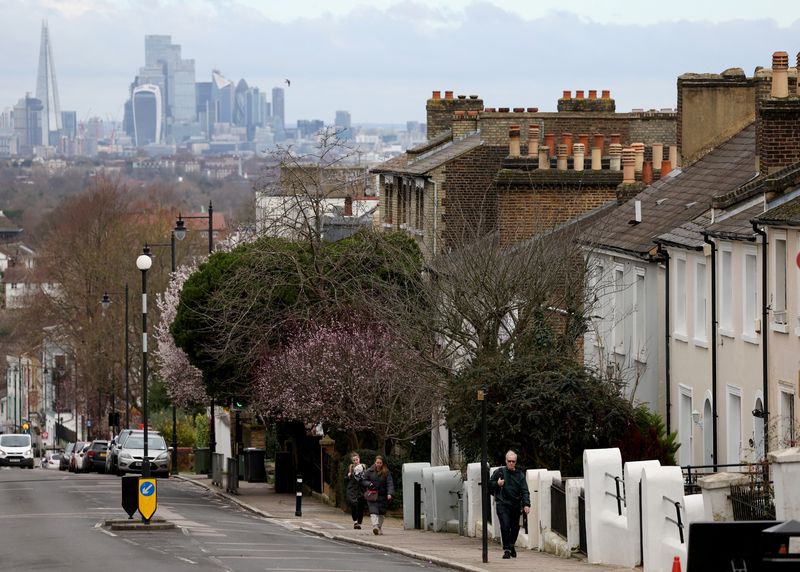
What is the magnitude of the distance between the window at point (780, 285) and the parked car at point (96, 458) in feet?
127

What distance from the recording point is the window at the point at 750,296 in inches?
1142

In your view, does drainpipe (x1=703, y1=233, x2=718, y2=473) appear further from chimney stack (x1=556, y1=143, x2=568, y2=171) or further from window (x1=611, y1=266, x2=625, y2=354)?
chimney stack (x1=556, y1=143, x2=568, y2=171)

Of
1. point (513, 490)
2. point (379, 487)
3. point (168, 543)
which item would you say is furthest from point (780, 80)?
point (168, 543)

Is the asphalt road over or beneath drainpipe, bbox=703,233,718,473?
beneath

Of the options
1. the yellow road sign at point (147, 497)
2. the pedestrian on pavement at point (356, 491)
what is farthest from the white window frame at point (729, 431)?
the yellow road sign at point (147, 497)

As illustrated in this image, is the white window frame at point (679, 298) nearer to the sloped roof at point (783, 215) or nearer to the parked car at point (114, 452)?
Answer: the sloped roof at point (783, 215)

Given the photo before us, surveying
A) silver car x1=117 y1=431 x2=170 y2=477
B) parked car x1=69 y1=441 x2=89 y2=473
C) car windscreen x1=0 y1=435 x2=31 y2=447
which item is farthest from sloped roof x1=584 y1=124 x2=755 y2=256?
car windscreen x1=0 y1=435 x2=31 y2=447

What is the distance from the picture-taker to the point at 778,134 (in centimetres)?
3164

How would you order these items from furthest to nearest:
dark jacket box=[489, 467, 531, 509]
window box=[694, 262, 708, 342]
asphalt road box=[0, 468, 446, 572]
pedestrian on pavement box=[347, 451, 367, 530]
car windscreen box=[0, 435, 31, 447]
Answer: car windscreen box=[0, 435, 31, 447]
pedestrian on pavement box=[347, 451, 367, 530]
window box=[694, 262, 708, 342]
dark jacket box=[489, 467, 531, 509]
asphalt road box=[0, 468, 446, 572]

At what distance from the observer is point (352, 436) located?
136ft

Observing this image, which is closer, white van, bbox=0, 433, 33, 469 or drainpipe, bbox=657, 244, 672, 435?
drainpipe, bbox=657, 244, 672, 435

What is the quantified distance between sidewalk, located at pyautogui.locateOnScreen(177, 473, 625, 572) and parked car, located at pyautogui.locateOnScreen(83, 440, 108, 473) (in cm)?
1608

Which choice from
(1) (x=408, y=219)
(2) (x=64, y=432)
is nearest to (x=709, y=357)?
(1) (x=408, y=219)

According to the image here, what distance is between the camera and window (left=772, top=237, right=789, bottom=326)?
27.4 metres
